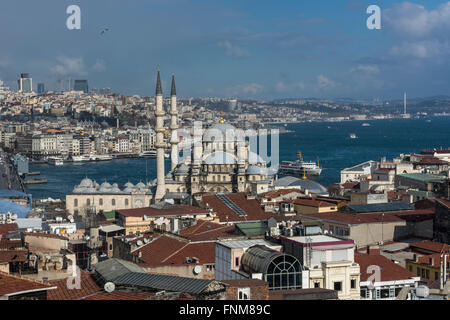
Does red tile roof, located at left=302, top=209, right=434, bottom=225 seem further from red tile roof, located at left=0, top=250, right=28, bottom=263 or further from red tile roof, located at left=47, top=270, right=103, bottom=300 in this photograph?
red tile roof, located at left=47, top=270, right=103, bottom=300

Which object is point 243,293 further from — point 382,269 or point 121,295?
point 382,269

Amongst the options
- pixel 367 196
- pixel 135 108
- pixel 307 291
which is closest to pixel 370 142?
pixel 135 108

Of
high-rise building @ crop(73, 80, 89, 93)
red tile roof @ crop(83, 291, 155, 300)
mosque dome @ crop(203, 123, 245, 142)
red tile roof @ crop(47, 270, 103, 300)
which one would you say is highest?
high-rise building @ crop(73, 80, 89, 93)


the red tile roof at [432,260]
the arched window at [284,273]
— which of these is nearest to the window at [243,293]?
the arched window at [284,273]

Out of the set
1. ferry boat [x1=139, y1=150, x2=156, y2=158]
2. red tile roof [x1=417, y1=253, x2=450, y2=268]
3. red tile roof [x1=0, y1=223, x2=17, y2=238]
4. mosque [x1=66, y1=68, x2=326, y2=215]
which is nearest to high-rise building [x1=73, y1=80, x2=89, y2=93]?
ferry boat [x1=139, y1=150, x2=156, y2=158]

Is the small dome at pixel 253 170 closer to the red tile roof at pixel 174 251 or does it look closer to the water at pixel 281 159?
the water at pixel 281 159
